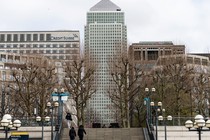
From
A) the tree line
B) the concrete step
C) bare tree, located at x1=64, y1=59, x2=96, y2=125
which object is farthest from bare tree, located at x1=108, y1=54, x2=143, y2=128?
the concrete step

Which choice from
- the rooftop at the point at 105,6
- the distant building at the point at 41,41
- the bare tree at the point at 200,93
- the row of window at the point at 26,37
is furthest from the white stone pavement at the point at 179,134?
the rooftop at the point at 105,6

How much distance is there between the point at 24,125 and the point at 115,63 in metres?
15.4

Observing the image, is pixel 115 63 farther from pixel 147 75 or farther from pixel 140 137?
pixel 140 137

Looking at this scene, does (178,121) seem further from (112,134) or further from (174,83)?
→ (174,83)

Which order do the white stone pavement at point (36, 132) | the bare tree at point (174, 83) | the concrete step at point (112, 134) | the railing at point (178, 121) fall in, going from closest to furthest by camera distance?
the concrete step at point (112, 134), the white stone pavement at point (36, 132), the railing at point (178, 121), the bare tree at point (174, 83)

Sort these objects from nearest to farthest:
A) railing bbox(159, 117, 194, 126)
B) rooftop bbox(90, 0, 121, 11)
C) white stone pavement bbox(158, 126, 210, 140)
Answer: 1. white stone pavement bbox(158, 126, 210, 140)
2. railing bbox(159, 117, 194, 126)
3. rooftop bbox(90, 0, 121, 11)

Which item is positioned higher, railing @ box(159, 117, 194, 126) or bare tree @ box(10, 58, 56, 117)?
bare tree @ box(10, 58, 56, 117)

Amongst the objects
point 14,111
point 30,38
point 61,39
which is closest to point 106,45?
point 61,39

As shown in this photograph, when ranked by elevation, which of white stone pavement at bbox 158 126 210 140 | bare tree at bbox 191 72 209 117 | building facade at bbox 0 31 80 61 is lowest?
white stone pavement at bbox 158 126 210 140

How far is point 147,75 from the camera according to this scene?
2176 inches

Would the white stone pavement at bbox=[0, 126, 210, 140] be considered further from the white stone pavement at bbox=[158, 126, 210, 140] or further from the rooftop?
the rooftop

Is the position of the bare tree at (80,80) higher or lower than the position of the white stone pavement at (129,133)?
higher

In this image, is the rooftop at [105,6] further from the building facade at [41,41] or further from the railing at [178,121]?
the railing at [178,121]

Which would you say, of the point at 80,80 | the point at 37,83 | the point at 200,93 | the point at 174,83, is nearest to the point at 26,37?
the point at 37,83
